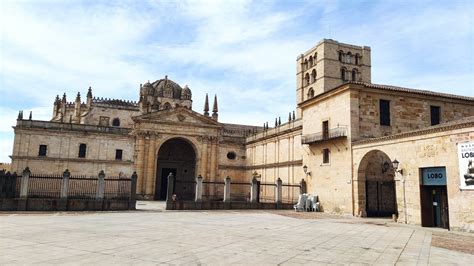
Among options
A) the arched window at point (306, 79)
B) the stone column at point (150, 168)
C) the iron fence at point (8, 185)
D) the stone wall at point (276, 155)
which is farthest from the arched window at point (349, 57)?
the iron fence at point (8, 185)

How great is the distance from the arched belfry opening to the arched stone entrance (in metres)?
24.1

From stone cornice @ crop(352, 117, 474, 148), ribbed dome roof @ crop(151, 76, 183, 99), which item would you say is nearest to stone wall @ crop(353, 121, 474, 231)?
stone cornice @ crop(352, 117, 474, 148)

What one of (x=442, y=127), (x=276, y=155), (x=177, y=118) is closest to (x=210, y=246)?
(x=442, y=127)

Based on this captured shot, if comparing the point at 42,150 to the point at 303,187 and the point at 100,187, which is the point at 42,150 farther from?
the point at 303,187

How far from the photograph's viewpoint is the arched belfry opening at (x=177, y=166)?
42.7 m

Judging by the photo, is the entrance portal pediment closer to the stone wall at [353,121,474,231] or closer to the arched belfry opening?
the arched belfry opening

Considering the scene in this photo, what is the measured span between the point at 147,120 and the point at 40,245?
3157cm

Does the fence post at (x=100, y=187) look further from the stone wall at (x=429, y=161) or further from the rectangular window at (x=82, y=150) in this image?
the rectangular window at (x=82, y=150)

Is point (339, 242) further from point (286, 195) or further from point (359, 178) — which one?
point (286, 195)

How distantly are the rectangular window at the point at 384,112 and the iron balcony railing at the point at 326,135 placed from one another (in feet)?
8.77

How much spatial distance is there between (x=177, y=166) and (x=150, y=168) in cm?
546

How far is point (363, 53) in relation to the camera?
50.2m

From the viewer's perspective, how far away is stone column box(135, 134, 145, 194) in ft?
127

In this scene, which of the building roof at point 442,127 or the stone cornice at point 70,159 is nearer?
the building roof at point 442,127
